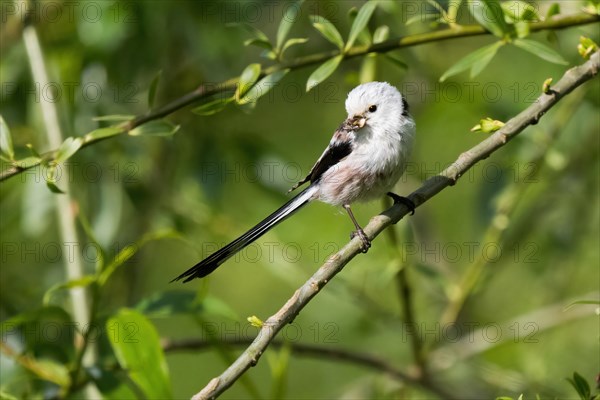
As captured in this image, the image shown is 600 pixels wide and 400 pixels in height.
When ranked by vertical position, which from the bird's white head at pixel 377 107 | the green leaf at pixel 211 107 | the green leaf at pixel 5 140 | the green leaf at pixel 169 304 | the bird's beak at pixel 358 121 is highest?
the bird's white head at pixel 377 107

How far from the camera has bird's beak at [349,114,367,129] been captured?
9.72ft

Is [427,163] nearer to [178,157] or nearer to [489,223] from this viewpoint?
[489,223]

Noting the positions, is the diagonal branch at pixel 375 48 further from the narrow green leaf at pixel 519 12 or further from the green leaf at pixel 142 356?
the green leaf at pixel 142 356

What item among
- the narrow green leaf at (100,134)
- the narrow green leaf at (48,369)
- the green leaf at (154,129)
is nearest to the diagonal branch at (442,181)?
the green leaf at (154,129)

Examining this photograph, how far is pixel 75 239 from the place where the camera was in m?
2.97

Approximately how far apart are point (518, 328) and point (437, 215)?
4.94ft

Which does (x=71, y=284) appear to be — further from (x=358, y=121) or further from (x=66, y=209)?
(x=358, y=121)

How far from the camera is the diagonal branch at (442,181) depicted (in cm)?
182

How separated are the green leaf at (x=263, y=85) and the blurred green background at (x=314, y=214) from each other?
562 mm

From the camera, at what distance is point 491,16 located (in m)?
2.30

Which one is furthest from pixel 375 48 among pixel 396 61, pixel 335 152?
pixel 335 152

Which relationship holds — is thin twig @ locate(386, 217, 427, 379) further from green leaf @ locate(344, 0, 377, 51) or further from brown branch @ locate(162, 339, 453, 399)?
green leaf @ locate(344, 0, 377, 51)

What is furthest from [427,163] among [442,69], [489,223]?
[489,223]

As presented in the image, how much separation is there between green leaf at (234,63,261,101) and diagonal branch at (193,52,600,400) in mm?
521
